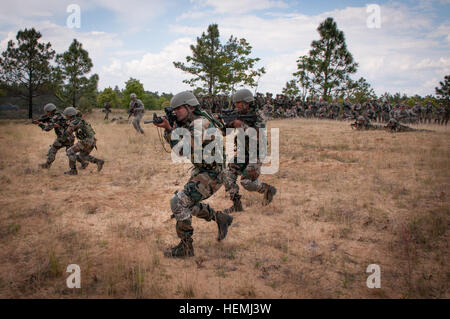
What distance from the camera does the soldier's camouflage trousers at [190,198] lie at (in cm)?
370

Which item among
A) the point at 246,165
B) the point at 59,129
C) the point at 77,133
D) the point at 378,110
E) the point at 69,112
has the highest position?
the point at 378,110

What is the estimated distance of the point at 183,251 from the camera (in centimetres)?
379

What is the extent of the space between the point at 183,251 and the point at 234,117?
2379mm

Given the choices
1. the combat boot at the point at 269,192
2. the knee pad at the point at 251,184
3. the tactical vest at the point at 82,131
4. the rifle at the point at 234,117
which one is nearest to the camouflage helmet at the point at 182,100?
the rifle at the point at 234,117

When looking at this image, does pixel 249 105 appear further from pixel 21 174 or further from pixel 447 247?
pixel 21 174

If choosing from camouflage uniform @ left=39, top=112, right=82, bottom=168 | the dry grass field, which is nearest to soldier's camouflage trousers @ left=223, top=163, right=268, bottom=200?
the dry grass field

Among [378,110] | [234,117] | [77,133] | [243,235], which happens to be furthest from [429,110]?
Result: [77,133]

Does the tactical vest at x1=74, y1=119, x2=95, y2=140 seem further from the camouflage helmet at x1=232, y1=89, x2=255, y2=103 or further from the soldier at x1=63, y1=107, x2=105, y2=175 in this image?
the camouflage helmet at x1=232, y1=89, x2=255, y2=103

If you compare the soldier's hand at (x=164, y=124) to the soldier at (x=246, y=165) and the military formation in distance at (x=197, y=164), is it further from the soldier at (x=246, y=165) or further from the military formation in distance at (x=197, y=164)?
the soldier at (x=246, y=165)

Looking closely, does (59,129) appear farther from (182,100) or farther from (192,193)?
(192,193)

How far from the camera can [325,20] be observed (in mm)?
34438

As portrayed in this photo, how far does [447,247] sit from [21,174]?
30.6ft

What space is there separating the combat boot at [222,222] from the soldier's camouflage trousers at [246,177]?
3.13ft

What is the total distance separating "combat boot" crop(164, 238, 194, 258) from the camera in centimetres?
379
